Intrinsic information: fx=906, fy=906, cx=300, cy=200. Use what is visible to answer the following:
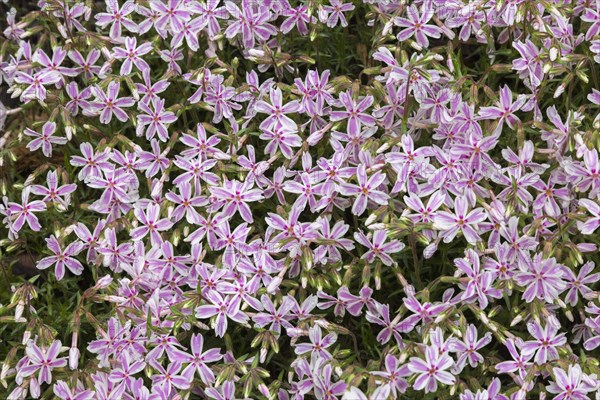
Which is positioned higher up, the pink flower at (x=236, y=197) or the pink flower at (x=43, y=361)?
the pink flower at (x=236, y=197)

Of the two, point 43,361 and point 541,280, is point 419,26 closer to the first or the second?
→ point 541,280

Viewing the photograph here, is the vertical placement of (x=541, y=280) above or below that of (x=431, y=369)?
above

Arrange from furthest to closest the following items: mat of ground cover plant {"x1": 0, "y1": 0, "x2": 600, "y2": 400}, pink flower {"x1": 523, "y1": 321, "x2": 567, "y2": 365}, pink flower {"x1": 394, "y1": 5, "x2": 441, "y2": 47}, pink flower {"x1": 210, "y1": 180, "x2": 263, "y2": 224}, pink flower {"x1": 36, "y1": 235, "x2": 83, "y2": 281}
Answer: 1. pink flower {"x1": 394, "y1": 5, "x2": 441, "y2": 47}
2. pink flower {"x1": 36, "y1": 235, "x2": 83, "y2": 281}
3. pink flower {"x1": 210, "y1": 180, "x2": 263, "y2": 224}
4. mat of ground cover plant {"x1": 0, "y1": 0, "x2": 600, "y2": 400}
5. pink flower {"x1": 523, "y1": 321, "x2": 567, "y2": 365}

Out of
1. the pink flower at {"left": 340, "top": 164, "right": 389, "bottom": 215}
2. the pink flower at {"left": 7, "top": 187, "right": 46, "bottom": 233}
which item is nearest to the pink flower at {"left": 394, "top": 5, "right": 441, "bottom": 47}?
the pink flower at {"left": 340, "top": 164, "right": 389, "bottom": 215}

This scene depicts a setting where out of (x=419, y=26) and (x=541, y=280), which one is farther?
(x=419, y=26)

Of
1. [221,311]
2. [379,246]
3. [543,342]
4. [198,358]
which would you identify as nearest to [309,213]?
[379,246]

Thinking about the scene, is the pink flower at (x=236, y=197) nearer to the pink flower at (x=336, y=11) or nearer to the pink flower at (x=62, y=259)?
the pink flower at (x=62, y=259)

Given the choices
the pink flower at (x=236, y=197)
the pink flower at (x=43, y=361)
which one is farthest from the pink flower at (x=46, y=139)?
the pink flower at (x=43, y=361)

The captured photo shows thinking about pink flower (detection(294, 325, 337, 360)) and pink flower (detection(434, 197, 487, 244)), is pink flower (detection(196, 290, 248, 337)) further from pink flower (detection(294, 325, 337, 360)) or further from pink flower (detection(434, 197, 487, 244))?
pink flower (detection(434, 197, 487, 244))

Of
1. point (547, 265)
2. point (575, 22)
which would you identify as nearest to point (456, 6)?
point (575, 22)
